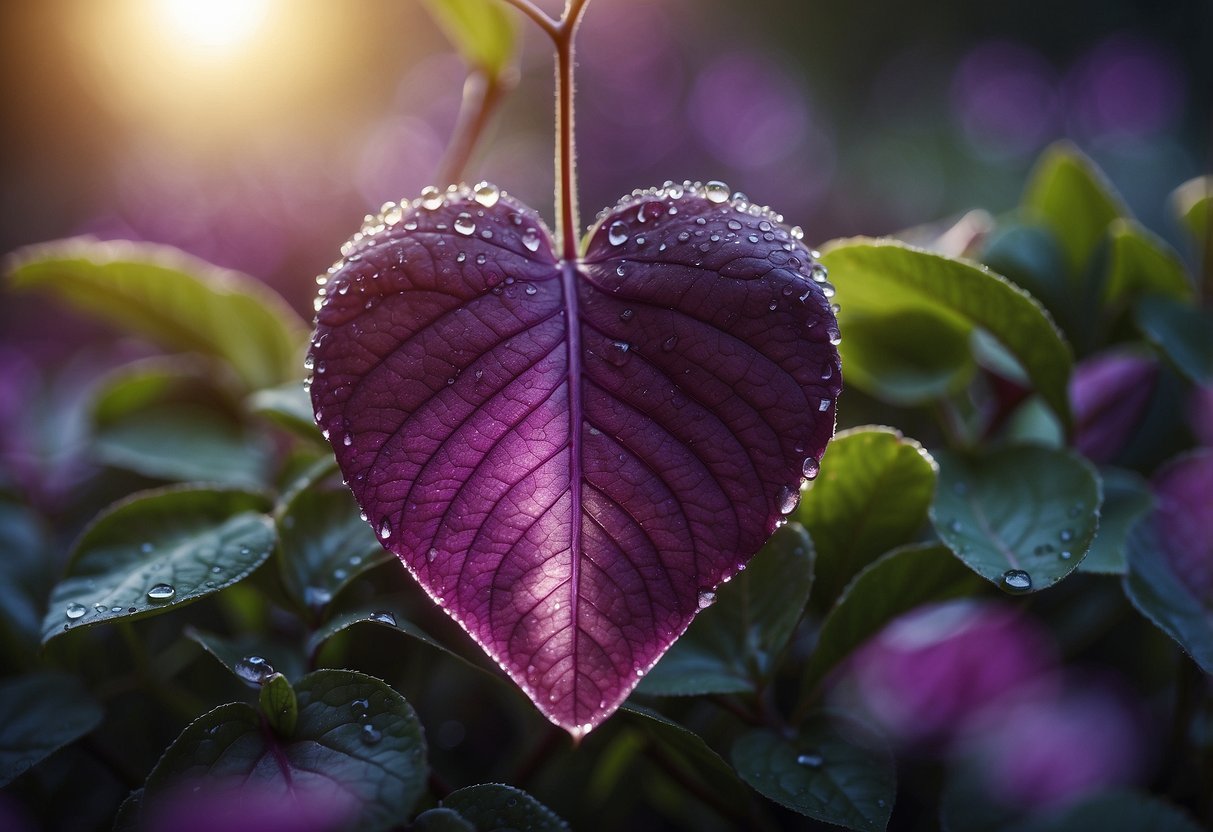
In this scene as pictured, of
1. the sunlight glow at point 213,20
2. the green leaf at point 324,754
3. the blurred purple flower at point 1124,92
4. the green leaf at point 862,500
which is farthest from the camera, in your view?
the blurred purple flower at point 1124,92

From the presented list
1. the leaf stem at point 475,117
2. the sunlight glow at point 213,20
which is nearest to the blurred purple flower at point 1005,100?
the sunlight glow at point 213,20

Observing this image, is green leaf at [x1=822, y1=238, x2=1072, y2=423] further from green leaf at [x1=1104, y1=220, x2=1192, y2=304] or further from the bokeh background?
the bokeh background

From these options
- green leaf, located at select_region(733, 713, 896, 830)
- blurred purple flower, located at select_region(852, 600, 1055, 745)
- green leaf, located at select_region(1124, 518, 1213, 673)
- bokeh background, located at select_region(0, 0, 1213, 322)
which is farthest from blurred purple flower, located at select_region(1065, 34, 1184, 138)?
green leaf, located at select_region(733, 713, 896, 830)

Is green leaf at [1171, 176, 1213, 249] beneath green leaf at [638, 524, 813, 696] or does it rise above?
above

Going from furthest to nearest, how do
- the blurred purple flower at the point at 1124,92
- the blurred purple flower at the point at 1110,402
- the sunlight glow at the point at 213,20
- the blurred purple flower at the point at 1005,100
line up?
the blurred purple flower at the point at 1124,92 < the blurred purple flower at the point at 1005,100 < the sunlight glow at the point at 213,20 < the blurred purple flower at the point at 1110,402

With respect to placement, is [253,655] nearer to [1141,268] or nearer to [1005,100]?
[1141,268]

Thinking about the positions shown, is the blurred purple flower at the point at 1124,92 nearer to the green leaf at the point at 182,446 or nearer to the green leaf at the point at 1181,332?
the green leaf at the point at 1181,332

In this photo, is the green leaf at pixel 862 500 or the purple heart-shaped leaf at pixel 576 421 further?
the green leaf at pixel 862 500
